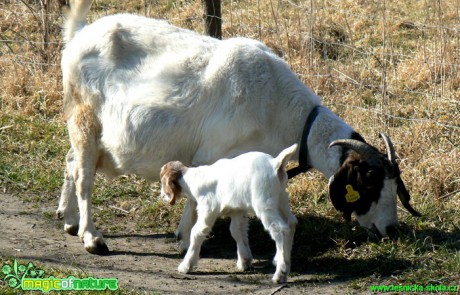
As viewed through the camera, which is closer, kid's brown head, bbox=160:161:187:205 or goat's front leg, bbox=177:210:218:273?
goat's front leg, bbox=177:210:218:273

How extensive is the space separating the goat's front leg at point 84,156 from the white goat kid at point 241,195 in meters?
0.82

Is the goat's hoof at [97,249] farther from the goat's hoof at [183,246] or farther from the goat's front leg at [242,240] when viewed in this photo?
the goat's front leg at [242,240]

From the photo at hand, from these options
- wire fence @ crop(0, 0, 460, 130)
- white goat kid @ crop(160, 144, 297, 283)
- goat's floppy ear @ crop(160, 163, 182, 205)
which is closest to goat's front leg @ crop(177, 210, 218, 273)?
white goat kid @ crop(160, 144, 297, 283)

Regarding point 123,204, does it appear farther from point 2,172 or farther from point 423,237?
point 423,237

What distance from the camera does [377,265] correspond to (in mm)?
5898

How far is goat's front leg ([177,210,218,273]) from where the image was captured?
566 cm

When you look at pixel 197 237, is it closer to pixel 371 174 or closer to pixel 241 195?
pixel 241 195

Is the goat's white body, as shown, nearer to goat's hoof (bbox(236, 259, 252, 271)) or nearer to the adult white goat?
the adult white goat

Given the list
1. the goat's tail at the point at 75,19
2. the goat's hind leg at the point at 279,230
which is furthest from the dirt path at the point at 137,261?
the goat's tail at the point at 75,19

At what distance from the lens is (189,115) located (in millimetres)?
6215

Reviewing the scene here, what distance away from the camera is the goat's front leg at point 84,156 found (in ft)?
21.4

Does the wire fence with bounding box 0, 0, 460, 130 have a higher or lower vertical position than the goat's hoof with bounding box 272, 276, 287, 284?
higher

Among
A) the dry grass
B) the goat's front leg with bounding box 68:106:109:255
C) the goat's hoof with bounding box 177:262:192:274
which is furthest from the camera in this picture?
the goat's front leg with bounding box 68:106:109:255

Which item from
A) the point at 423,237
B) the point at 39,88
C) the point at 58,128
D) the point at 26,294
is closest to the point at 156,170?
the point at 26,294
